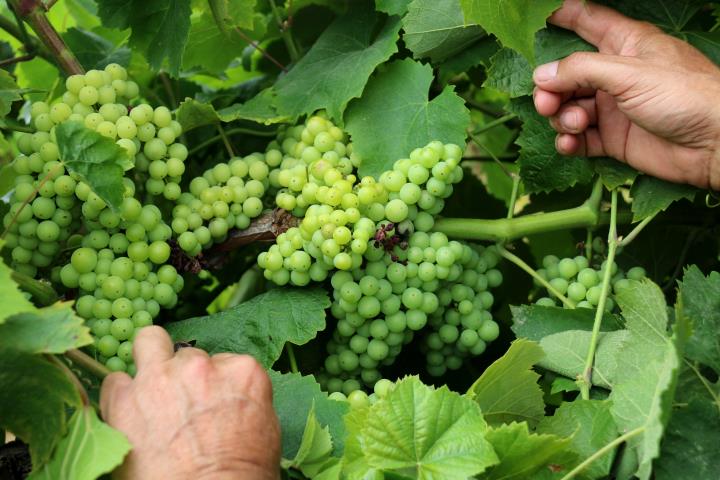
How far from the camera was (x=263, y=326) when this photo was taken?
1237 mm

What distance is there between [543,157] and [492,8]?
310mm

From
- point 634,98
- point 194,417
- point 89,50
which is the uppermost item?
point 89,50

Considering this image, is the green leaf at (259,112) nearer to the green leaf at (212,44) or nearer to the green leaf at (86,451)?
the green leaf at (212,44)

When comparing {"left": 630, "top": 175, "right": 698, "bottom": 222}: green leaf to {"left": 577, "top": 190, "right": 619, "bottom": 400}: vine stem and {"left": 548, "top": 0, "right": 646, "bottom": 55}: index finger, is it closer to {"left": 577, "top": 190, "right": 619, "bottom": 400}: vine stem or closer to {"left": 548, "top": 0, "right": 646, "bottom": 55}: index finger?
{"left": 577, "top": 190, "right": 619, "bottom": 400}: vine stem

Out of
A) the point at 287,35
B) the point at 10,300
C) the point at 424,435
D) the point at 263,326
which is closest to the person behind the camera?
the point at 10,300

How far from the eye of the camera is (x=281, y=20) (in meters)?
1.62

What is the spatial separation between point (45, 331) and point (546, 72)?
0.81 metres

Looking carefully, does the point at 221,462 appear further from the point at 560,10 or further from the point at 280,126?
the point at 560,10

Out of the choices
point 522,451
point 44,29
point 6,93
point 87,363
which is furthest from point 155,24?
point 522,451

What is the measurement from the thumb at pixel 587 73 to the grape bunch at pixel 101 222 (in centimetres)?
56

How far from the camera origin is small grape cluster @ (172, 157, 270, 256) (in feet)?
4.16

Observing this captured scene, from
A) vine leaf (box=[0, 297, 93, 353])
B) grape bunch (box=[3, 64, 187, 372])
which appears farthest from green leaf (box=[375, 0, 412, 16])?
vine leaf (box=[0, 297, 93, 353])

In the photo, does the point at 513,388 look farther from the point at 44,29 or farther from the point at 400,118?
the point at 44,29

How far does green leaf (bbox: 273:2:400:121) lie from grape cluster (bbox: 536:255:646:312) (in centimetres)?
42
